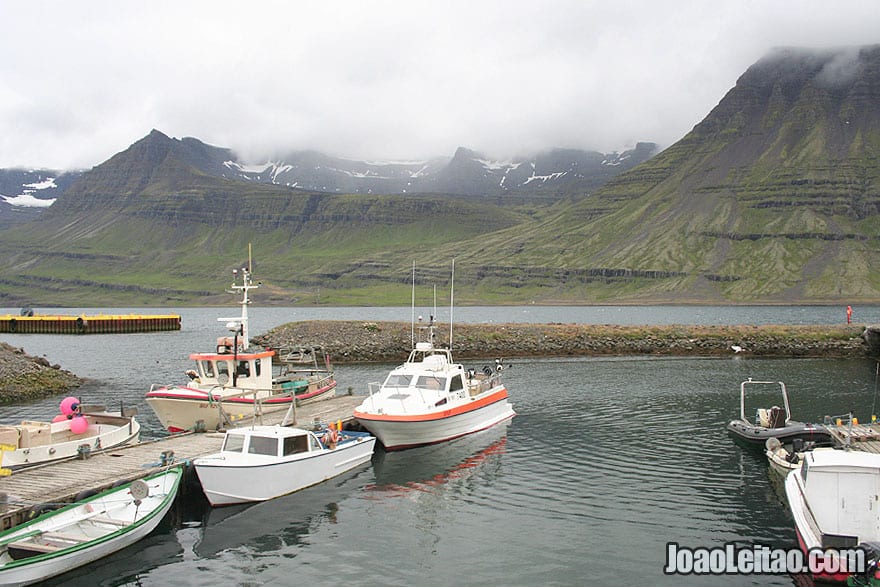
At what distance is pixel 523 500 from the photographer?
1041 inches

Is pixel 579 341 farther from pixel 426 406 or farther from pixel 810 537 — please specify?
pixel 810 537

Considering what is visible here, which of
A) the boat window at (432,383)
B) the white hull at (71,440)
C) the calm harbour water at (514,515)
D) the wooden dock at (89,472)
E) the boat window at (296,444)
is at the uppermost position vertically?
the boat window at (432,383)

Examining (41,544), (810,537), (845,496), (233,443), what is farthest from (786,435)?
(41,544)

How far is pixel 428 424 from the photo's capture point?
111 ft

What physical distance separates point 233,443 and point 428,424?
10659 millimetres

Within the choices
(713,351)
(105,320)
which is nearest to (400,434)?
(713,351)

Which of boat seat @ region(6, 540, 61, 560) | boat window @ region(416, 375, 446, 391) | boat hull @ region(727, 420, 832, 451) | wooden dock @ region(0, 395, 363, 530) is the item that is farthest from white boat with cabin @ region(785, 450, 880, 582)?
wooden dock @ region(0, 395, 363, 530)

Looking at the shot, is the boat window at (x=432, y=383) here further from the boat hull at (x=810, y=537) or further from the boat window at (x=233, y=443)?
the boat hull at (x=810, y=537)

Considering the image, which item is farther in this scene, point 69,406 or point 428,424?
point 428,424

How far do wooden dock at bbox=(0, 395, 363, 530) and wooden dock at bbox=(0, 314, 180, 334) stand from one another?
115 meters

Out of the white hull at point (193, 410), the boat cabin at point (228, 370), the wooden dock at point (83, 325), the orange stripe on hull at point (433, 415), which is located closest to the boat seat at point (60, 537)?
the white hull at point (193, 410)

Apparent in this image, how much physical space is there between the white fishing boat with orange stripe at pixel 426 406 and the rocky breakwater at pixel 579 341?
38433mm

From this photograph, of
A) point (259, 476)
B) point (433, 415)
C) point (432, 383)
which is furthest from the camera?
point (432, 383)

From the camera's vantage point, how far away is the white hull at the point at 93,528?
59.8 feet
